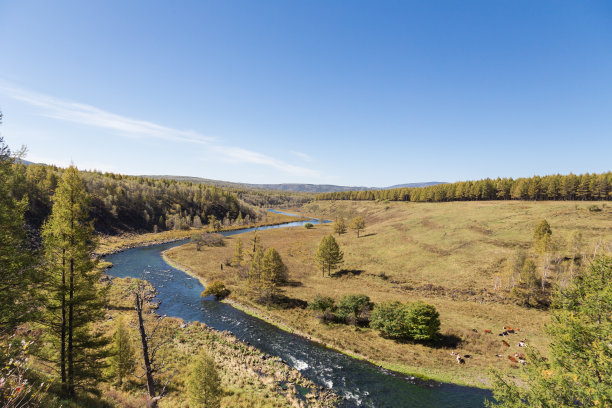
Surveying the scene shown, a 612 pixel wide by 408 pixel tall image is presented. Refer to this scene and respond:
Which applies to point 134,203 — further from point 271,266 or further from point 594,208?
point 594,208

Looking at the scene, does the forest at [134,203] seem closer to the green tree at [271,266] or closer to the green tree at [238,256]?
the green tree at [238,256]

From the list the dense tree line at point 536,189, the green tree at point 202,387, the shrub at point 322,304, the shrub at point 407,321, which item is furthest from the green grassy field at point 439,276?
the dense tree line at point 536,189

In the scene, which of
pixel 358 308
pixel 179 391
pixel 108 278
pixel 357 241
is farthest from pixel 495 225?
pixel 108 278

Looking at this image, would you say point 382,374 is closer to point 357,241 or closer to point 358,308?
point 358,308

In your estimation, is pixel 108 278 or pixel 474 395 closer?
pixel 474 395

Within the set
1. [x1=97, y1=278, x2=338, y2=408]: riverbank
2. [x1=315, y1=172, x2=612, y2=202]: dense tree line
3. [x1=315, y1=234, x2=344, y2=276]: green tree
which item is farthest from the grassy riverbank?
[x1=315, y1=172, x2=612, y2=202]: dense tree line
